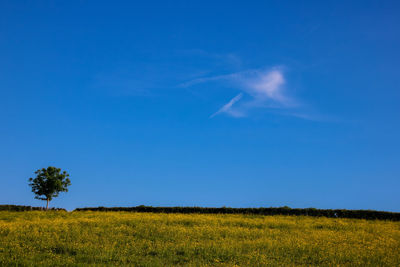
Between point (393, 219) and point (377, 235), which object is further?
point (393, 219)

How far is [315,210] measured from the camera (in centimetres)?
3588

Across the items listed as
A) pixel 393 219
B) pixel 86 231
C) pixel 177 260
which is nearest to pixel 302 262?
pixel 177 260

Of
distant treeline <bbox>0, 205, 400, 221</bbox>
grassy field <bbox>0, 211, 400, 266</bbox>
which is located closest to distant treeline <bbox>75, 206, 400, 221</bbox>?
distant treeline <bbox>0, 205, 400, 221</bbox>

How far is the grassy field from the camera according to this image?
14.8 meters

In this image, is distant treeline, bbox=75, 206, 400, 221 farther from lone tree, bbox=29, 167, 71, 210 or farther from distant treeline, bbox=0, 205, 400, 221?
lone tree, bbox=29, 167, 71, 210

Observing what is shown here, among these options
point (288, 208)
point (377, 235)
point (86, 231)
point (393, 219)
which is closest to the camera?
point (86, 231)

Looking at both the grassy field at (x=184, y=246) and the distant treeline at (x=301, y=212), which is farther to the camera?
the distant treeline at (x=301, y=212)

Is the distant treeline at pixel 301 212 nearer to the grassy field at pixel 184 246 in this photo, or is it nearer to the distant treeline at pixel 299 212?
the distant treeline at pixel 299 212

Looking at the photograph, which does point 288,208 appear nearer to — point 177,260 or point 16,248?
point 177,260

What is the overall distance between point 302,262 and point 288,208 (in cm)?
2179

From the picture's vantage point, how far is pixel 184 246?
16891mm

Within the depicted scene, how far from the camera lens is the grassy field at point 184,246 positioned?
1484 cm

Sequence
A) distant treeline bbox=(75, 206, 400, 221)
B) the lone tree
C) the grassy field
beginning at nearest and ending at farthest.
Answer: the grassy field
distant treeline bbox=(75, 206, 400, 221)
the lone tree

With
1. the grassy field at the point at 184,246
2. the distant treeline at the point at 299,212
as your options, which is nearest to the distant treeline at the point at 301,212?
the distant treeline at the point at 299,212
